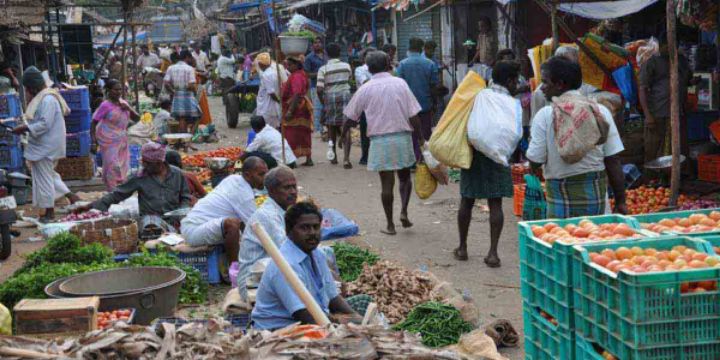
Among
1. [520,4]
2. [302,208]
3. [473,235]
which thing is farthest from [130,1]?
[302,208]

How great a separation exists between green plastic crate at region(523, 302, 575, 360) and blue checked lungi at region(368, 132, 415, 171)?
16.4 ft

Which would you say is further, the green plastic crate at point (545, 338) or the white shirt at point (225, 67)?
the white shirt at point (225, 67)

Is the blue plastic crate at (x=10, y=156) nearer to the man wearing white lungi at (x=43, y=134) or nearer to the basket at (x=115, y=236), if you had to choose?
the man wearing white lungi at (x=43, y=134)

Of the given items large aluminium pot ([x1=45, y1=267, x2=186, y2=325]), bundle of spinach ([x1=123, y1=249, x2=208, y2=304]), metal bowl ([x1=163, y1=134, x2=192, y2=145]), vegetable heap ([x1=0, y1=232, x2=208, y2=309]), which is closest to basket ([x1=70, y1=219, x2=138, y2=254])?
vegetable heap ([x1=0, y1=232, x2=208, y2=309])

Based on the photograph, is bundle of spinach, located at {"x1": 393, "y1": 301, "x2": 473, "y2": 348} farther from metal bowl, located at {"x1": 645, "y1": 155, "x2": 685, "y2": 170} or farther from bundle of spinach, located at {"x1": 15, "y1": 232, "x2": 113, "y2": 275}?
metal bowl, located at {"x1": 645, "y1": 155, "x2": 685, "y2": 170}

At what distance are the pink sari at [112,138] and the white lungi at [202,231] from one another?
5.18 metres

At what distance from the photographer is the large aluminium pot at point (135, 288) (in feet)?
23.1

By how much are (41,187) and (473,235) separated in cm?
546

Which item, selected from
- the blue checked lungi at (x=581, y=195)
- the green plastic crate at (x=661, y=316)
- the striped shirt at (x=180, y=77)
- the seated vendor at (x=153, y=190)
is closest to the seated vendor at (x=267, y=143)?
the seated vendor at (x=153, y=190)

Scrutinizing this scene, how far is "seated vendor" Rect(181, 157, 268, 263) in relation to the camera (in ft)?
28.1

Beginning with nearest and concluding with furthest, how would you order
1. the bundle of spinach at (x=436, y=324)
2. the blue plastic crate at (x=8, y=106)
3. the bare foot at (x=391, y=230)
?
the bundle of spinach at (x=436, y=324) < the bare foot at (x=391, y=230) < the blue plastic crate at (x=8, y=106)

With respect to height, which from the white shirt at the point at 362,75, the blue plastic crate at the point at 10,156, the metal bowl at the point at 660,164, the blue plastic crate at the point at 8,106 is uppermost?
the white shirt at the point at 362,75

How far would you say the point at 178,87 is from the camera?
20.0m

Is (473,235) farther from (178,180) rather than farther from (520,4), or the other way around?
(520,4)
